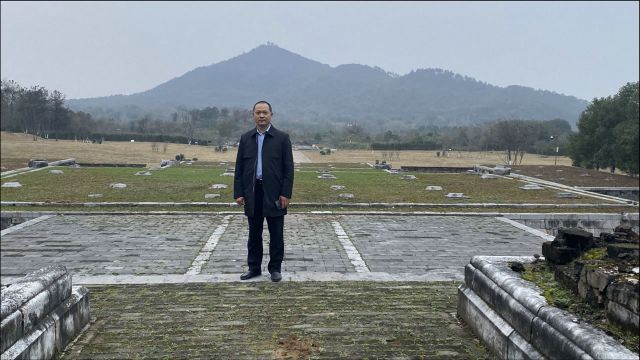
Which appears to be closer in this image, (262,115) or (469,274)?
(469,274)

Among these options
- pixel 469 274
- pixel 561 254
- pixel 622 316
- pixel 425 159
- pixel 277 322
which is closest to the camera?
pixel 622 316

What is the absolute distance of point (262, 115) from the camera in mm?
5578

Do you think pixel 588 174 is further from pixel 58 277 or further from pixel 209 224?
pixel 58 277

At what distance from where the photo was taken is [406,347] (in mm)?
4051

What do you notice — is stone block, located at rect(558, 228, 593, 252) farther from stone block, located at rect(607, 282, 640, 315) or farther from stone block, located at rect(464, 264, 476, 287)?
stone block, located at rect(607, 282, 640, 315)

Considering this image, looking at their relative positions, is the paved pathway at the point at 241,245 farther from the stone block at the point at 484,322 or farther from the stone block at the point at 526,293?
the stone block at the point at 526,293

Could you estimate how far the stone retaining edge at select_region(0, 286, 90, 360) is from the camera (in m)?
3.35

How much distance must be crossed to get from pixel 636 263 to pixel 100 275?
20.0 ft

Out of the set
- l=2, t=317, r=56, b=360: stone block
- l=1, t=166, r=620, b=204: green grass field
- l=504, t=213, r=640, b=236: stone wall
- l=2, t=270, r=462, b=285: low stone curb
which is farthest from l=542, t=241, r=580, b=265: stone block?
l=1, t=166, r=620, b=204: green grass field

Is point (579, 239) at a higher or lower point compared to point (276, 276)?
higher

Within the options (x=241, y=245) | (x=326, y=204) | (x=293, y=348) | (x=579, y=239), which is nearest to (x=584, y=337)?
(x=579, y=239)

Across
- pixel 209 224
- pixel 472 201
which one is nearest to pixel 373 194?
pixel 472 201

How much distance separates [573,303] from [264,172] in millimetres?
3410

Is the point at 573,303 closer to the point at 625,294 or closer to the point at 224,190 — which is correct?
the point at 625,294
